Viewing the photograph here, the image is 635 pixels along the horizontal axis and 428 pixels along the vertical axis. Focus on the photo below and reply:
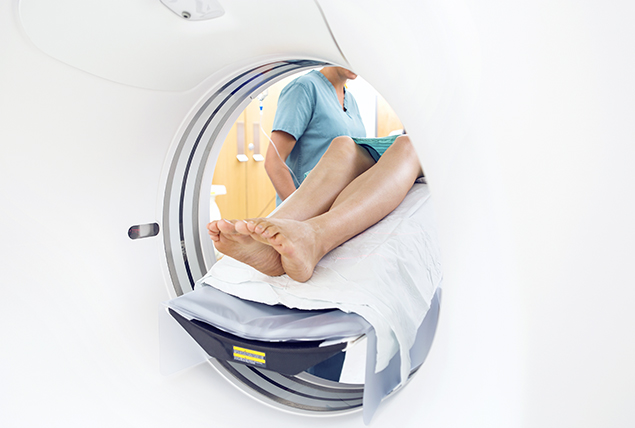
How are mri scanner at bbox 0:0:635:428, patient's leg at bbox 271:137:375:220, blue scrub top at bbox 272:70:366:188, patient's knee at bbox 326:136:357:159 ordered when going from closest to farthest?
mri scanner at bbox 0:0:635:428
patient's leg at bbox 271:137:375:220
patient's knee at bbox 326:136:357:159
blue scrub top at bbox 272:70:366:188

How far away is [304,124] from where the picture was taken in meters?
1.51

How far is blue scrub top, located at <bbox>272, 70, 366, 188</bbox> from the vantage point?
1489mm

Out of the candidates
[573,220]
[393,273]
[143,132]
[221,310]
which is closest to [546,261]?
[573,220]

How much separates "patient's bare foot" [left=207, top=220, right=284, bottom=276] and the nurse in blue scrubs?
753 mm

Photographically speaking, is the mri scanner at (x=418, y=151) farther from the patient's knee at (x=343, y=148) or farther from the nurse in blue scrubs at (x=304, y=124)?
the nurse in blue scrubs at (x=304, y=124)

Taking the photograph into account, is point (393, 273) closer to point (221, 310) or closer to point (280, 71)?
point (221, 310)

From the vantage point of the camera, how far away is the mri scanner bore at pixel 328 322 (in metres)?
0.65

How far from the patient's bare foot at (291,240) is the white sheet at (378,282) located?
37 mm

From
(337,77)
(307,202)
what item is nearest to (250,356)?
(307,202)

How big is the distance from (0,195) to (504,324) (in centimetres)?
81

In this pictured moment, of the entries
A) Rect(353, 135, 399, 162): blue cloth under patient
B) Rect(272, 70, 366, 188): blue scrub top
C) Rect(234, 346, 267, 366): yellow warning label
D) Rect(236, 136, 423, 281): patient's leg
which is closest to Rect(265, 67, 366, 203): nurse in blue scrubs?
Rect(272, 70, 366, 188): blue scrub top

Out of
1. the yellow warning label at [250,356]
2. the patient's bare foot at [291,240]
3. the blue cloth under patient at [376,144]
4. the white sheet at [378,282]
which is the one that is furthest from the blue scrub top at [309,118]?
the yellow warning label at [250,356]

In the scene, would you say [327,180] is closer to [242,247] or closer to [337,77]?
[242,247]

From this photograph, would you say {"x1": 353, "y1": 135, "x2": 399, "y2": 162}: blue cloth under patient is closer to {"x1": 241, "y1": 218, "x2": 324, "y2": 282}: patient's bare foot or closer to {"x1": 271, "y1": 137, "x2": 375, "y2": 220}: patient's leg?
{"x1": 271, "y1": 137, "x2": 375, "y2": 220}: patient's leg
